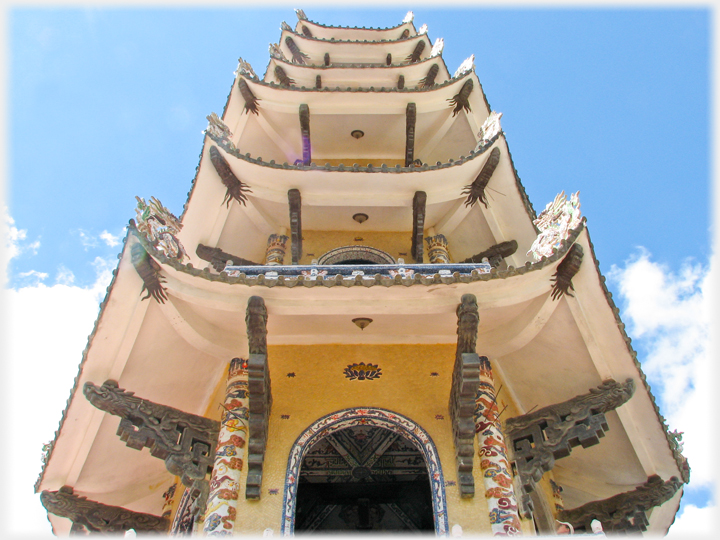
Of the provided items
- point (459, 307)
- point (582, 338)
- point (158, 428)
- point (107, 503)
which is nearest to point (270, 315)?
point (158, 428)

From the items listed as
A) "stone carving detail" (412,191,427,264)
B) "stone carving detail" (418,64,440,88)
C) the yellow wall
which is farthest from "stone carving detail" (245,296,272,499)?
"stone carving detail" (418,64,440,88)

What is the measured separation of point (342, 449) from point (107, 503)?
4.17 m

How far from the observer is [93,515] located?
962 centimetres

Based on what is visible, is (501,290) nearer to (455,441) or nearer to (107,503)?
(455,441)

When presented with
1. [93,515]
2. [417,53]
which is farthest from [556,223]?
[417,53]

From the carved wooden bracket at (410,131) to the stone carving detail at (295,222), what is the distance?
3.97 m

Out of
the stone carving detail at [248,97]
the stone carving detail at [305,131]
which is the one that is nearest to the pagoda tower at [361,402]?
the stone carving detail at [248,97]

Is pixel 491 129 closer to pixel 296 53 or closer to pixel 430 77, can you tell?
pixel 430 77

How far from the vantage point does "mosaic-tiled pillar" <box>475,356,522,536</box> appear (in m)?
7.94

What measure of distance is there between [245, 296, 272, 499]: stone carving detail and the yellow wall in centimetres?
26

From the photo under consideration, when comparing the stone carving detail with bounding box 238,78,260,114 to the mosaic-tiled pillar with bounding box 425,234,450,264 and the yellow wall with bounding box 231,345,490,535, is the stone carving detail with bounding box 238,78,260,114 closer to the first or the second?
the mosaic-tiled pillar with bounding box 425,234,450,264

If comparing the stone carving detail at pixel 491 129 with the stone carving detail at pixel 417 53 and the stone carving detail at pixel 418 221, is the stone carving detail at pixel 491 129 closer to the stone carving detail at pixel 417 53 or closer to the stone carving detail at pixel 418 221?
the stone carving detail at pixel 418 221

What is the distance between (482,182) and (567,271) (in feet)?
15.6

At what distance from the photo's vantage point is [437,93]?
15656mm
